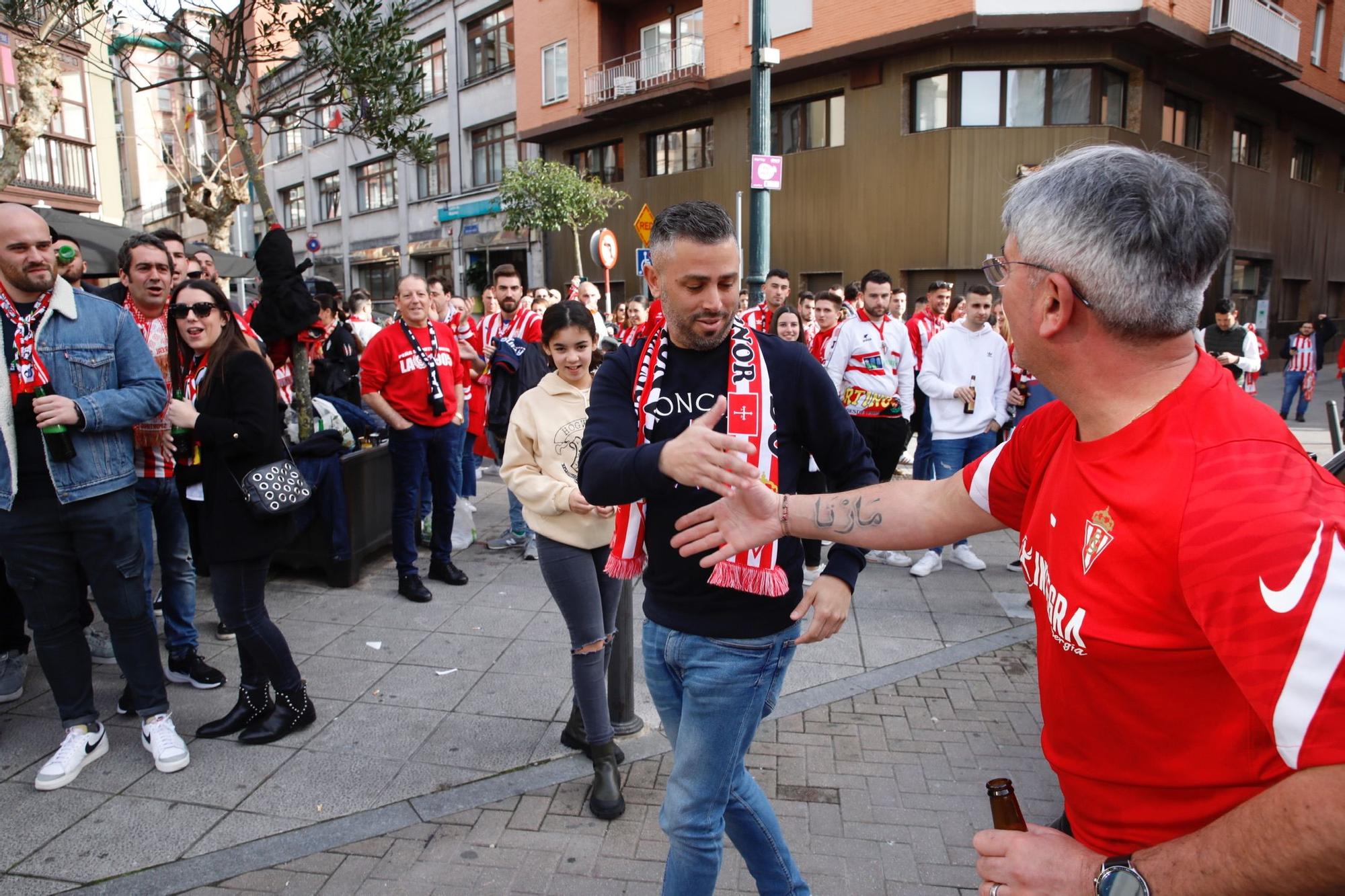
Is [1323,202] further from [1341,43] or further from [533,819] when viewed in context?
[533,819]

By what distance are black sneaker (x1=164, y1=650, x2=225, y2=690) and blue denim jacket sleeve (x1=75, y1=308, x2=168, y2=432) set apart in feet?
4.86

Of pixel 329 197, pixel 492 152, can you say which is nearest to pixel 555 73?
pixel 492 152

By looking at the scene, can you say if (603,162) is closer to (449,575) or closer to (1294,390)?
(1294,390)

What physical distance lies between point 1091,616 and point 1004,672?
381 centimetres

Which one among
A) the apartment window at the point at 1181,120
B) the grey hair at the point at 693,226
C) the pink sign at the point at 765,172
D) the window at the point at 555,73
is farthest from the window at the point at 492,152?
the grey hair at the point at 693,226

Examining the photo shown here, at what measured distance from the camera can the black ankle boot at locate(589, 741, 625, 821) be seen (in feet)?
10.7

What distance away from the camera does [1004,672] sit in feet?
15.4

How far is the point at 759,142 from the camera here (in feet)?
31.8

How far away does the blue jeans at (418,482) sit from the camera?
586 centimetres

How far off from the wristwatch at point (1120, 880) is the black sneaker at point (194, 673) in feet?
14.5

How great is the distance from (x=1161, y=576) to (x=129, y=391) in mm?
3865

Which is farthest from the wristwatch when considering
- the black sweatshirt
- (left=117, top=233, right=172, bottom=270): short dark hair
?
(left=117, top=233, right=172, bottom=270): short dark hair

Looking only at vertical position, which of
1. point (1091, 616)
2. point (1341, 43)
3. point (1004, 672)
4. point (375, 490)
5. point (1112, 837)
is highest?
point (1341, 43)

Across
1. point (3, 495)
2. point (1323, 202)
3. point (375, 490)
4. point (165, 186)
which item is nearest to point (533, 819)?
point (3, 495)
